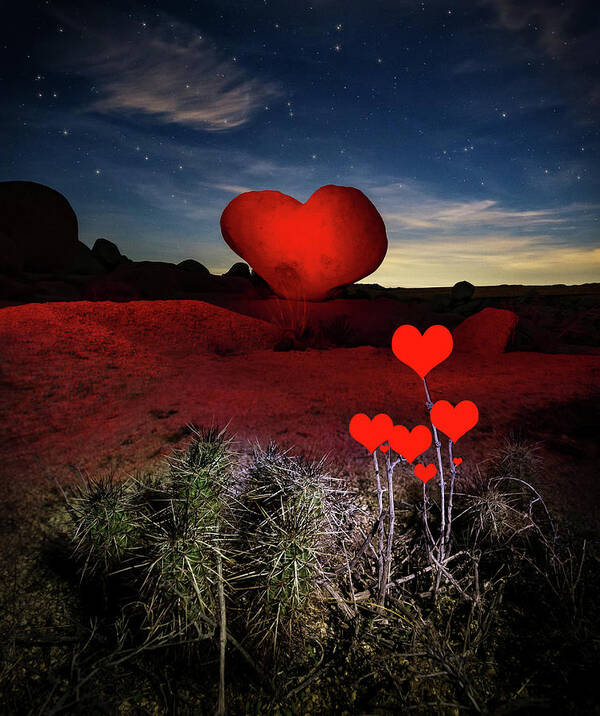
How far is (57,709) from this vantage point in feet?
3.17

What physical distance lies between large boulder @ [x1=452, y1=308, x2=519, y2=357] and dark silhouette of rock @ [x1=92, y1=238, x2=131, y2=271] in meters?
19.7

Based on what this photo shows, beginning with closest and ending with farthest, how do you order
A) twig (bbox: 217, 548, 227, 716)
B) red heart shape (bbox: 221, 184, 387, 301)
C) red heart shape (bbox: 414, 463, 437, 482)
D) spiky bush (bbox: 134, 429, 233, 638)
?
twig (bbox: 217, 548, 227, 716) → spiky bush (bbox: 134, 429, 233, 638) → red heart shape (bbox: 414, 463, 437, 482) → red heart shape (bbox: 221, 184, 387, 301)

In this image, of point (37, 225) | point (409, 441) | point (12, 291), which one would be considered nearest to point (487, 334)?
point (409, 441)

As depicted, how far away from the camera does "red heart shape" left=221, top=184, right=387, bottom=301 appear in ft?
36.7

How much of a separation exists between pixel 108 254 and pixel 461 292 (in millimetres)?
19065

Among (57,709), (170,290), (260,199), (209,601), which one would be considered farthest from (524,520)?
(170,290)

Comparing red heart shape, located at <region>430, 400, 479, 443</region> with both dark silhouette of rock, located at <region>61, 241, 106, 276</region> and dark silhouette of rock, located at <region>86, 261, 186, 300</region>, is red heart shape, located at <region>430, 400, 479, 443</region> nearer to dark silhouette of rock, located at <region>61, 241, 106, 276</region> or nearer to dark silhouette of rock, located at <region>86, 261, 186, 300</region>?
dark silhouette of rock, located at <region>86, 261, 186, 300</region>

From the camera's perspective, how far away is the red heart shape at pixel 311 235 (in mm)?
11180

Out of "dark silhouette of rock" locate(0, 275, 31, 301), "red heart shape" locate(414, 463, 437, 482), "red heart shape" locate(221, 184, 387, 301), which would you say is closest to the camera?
"red heart shape" locate(414, 463, 437, 482)

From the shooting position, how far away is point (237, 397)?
375cm

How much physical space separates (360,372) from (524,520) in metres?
3.10

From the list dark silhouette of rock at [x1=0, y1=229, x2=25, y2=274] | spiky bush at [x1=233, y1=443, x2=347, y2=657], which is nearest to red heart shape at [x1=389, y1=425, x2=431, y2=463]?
spiky bush at [x1=233, y1=443, x2=347, y2=657]

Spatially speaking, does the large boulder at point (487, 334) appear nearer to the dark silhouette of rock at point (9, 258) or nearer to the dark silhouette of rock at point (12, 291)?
the dark silhouette of rock at point (12, 291)

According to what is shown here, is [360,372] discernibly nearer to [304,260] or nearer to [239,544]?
[239,544]
